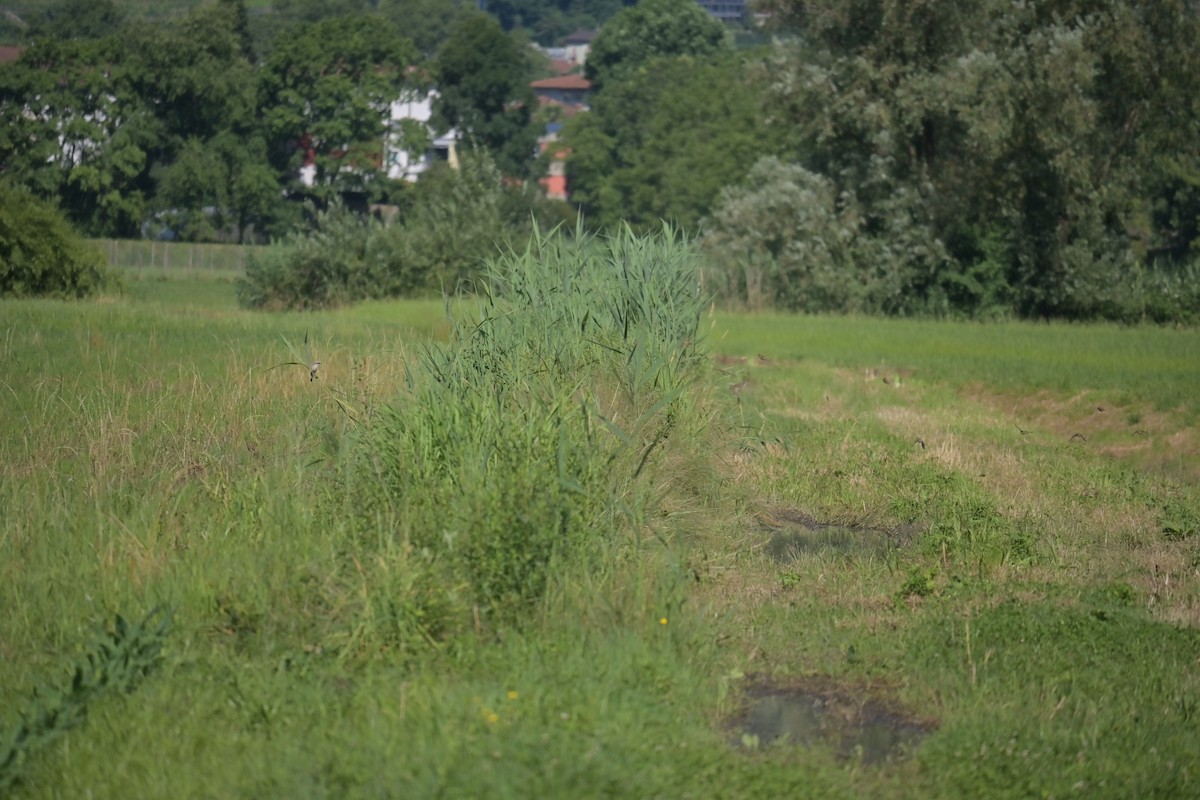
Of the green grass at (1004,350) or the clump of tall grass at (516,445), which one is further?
the green grass at (1004,350)

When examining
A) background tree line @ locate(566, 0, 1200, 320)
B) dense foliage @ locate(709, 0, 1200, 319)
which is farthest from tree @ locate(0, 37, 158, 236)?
dense foliage @ locate(709, 0, 1200, 319)

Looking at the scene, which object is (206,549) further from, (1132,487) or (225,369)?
(1132,487)

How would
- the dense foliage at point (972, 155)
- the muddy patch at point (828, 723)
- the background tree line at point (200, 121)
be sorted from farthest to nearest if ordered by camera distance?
the background tree line at point (200, 121), the dense foliage at point (972, 155), the muddy patch at point (828, 723)

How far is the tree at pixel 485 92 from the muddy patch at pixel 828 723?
72.9 m

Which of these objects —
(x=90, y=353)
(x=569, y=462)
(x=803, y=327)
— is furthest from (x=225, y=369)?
(x=803, y=327)

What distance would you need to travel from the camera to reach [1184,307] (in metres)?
30.3

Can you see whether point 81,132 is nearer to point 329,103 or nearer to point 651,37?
point 329,103

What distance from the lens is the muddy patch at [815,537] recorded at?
1033 cm

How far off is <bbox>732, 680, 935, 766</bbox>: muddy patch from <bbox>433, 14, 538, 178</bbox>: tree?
72.9 metres

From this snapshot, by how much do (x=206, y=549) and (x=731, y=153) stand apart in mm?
57654

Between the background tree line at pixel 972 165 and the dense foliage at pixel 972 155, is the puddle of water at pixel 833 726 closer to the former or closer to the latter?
the background tree line at pixel 972 165

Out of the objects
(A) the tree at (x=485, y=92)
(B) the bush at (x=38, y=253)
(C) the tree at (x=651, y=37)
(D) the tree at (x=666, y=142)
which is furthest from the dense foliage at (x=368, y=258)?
(C) the tree at (x=651, y=37)

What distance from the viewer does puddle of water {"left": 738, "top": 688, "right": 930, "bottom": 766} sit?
20.8 ft

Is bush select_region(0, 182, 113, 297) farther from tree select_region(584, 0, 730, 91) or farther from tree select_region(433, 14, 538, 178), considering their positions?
tree select_region(584, 0, 730, 91)
